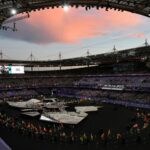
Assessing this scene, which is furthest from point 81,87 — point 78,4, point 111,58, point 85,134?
point 78,4

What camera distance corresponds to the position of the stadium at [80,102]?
115 feet

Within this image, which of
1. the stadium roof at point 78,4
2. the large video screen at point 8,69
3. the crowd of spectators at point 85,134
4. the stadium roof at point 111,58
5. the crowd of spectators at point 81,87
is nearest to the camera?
the stadium roof at point 78,4

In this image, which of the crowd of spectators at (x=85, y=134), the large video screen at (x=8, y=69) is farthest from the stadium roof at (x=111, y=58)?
the crowd of spectators at (x=85, y=134)

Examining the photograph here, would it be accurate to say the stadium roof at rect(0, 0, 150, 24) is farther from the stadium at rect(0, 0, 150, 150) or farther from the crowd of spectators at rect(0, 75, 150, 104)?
the crowd of spectators at rect(0, 75, 150, 104)

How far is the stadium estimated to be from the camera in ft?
115

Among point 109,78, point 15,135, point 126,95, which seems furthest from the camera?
point 109,78

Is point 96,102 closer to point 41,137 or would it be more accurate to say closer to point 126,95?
point 126,95

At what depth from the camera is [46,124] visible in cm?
4888

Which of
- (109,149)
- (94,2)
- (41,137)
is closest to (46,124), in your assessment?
(41,137)

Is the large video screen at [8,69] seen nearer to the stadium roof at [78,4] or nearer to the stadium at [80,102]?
the stadium at [80,102]

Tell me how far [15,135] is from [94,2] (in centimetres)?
2190

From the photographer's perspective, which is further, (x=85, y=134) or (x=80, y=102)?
(x=80, y=102)

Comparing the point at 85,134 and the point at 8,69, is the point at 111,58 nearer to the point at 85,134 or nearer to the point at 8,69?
the point at 8,69

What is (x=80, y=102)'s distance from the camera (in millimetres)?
84000
